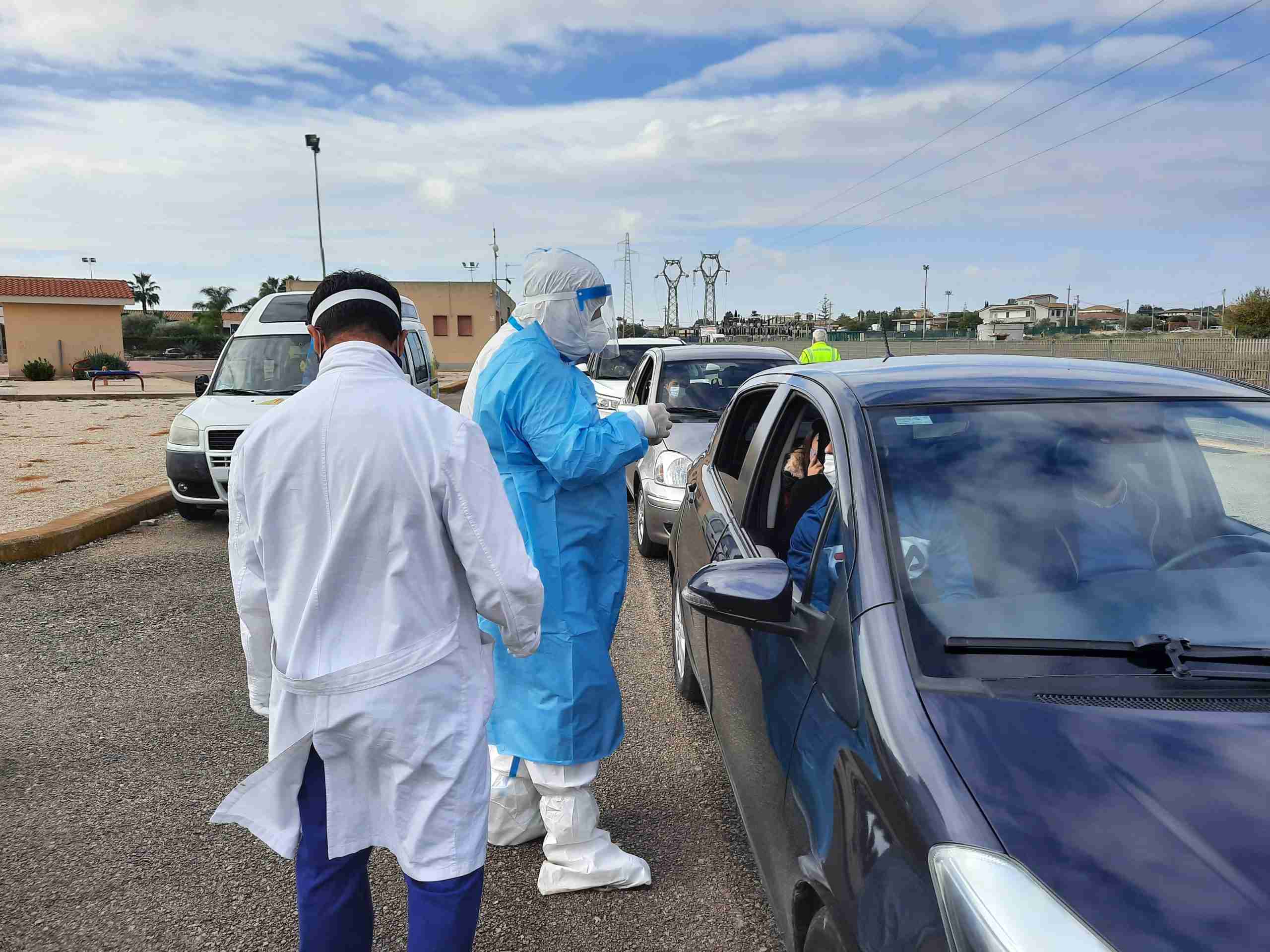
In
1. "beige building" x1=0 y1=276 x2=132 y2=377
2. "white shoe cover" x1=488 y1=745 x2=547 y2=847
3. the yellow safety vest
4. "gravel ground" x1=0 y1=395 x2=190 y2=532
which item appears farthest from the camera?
"beige building" x1=0 y1=276 x2=132 y2=377

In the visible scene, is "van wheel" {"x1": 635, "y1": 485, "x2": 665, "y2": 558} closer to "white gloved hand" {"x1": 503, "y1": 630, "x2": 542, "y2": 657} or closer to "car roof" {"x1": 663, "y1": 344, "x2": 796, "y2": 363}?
"car roof" {"x1": 663, "y1": 344, "x2": 796, "y2": 363}

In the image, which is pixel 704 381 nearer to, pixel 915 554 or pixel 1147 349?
pixel 915 554

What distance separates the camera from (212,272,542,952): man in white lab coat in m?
1.99

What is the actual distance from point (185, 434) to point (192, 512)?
0.84 metres

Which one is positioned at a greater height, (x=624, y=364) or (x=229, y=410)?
(x=624, y=364)

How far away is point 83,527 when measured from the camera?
8.03m

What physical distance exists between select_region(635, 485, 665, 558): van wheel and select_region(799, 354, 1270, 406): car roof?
4460 millimetres

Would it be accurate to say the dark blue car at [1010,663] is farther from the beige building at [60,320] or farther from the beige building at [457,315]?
the beige building at [457,315]

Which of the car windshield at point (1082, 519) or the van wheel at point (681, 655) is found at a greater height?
the car windshield at point (1082, 519)

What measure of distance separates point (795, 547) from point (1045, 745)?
1279 millimetres

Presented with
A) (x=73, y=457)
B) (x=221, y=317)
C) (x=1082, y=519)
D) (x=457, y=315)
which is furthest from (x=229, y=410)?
(x=221, y=317)

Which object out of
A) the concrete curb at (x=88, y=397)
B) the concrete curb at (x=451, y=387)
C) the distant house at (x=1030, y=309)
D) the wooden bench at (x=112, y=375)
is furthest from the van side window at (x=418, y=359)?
the distant house at (x=1030, y=309)

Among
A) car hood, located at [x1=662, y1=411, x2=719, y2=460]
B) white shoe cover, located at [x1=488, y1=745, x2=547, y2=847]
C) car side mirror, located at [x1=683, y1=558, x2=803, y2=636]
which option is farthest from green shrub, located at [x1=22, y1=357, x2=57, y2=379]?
car side mirror, located at [x1=683, y1=558, x2=803, y2=636]

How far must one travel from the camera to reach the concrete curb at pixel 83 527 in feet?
24.2
